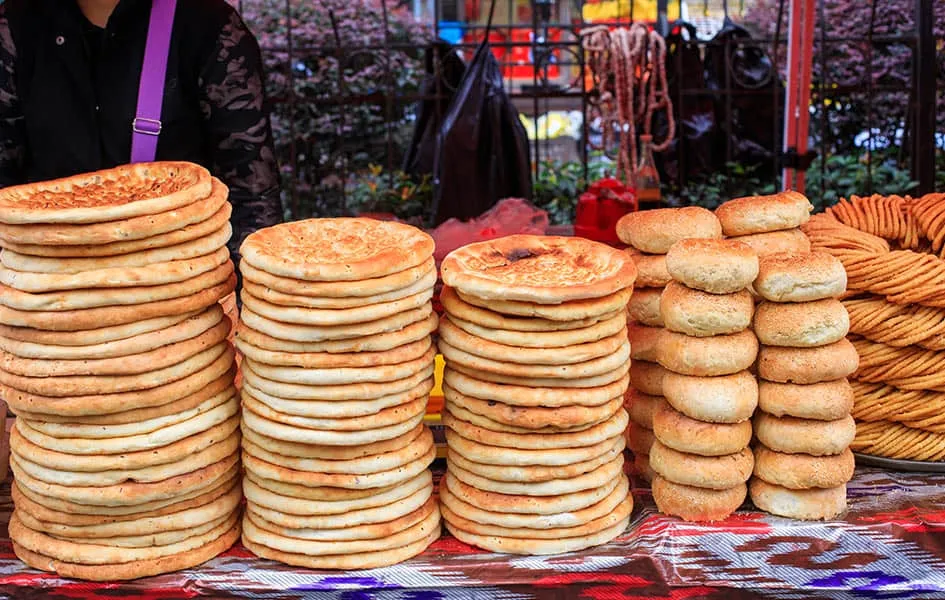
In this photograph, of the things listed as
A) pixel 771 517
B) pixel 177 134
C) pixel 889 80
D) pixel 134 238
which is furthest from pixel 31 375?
pixel 889 80

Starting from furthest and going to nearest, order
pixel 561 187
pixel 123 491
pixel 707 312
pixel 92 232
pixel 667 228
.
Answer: pixel 561 187 → pixel 667 228 → pixel 707 312 → pixel 123 491 → pixel 92 232

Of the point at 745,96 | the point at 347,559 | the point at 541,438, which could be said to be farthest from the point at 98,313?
the point at 745,96

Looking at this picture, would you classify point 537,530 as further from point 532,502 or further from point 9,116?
point 9,116

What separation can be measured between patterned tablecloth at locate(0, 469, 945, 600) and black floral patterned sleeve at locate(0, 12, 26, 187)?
4.81ft

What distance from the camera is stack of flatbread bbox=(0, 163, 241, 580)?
76.9 inches

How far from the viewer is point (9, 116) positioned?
10.3 ft

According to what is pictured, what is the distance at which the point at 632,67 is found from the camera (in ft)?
17.1

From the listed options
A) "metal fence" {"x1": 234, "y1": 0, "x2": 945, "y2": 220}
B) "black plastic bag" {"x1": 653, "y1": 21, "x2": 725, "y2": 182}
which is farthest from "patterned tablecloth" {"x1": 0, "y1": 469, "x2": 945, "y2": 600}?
"black plastic bag" {"x1": 653, "y1": 21, "x2": 725, "y2": 182}

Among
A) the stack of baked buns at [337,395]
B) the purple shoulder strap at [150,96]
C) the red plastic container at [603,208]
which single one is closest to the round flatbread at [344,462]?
the stack of baked buns at [337,395]

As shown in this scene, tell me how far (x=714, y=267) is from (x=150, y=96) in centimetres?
187

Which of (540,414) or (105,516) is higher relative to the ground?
(540,414)

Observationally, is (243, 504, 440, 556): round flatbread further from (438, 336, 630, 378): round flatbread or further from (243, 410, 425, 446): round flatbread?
(438, 336, 630, 378): round flatbread

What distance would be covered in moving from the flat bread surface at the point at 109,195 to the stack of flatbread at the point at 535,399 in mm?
583

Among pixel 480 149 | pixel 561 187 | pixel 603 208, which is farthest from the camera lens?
pixel 561 187
